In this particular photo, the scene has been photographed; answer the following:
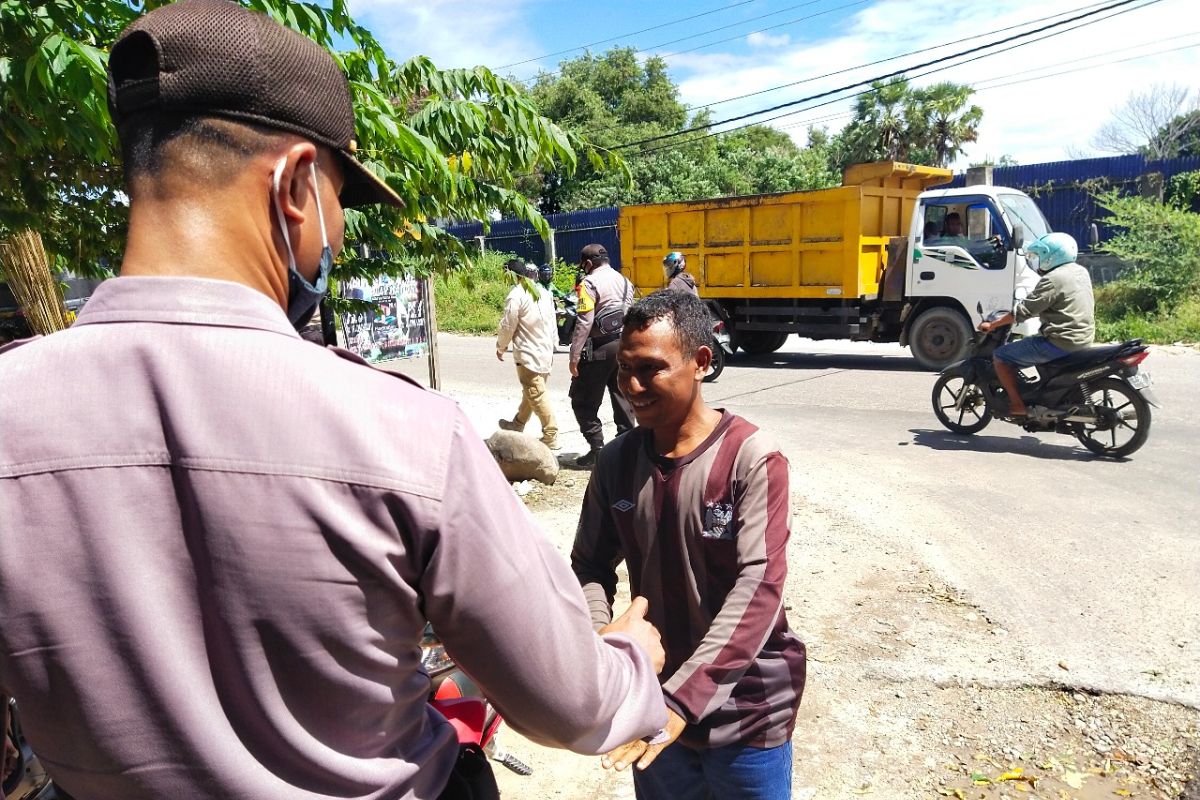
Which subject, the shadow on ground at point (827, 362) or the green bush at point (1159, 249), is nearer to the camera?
the shadow on ground at point (827, 362)

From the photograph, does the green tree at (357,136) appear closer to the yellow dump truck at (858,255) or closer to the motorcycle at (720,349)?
the motorcycle at (720,349)

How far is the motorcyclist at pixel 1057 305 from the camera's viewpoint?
6.93 metres

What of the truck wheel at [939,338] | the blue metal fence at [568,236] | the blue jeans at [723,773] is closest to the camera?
the blue jeans at [723,773]

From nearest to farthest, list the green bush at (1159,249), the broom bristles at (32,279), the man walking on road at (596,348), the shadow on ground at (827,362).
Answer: the broom bristles at (32,279), the man walking on road at (596,348), the shadow on ground at (827,362), the green bush at (1159,249)

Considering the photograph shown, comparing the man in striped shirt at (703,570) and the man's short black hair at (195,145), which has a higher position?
the man's short black hair at (195,145)

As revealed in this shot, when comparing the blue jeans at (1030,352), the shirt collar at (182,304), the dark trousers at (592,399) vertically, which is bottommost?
the dark trousers at (592,399)

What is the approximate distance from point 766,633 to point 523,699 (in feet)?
3.09

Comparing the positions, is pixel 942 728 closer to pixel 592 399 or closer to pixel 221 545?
pixel 221 545

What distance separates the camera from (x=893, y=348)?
575 inches

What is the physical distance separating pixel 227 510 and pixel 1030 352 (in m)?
7.48

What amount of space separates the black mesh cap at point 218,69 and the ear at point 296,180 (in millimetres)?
19

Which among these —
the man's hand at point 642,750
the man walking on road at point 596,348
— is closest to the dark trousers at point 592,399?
the man walking on road at point 596,348

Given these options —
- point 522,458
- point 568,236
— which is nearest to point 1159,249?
point 522,458

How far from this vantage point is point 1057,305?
23.0ft
